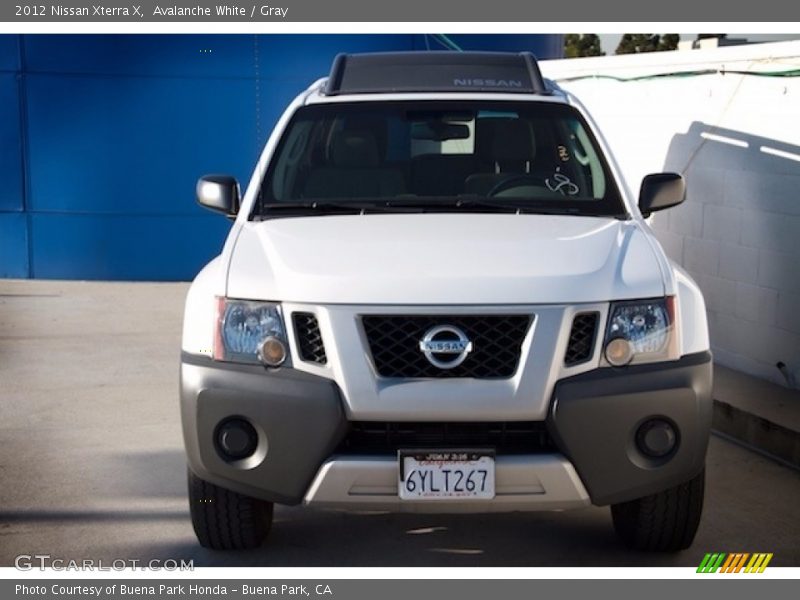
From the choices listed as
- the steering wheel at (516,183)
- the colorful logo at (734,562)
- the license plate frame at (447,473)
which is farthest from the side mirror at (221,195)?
the colorful logo at (734,562)

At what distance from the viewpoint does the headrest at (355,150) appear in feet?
19.1

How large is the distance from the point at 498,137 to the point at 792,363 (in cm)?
266

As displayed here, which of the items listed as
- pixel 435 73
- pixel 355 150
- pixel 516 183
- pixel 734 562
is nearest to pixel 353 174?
pixel 355 150

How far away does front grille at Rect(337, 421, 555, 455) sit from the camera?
4438mm

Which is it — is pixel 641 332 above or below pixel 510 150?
below

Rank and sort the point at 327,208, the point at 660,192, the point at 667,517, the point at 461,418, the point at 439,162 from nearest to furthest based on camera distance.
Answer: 1. the point at 461,418
2. the point at 667,517
3. the point at 327,208
4. the point at 660,192
5. the point at 439,162

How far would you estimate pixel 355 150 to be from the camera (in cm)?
583

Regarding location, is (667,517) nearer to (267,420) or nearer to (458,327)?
(458,327)

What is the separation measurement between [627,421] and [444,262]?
2.72ft

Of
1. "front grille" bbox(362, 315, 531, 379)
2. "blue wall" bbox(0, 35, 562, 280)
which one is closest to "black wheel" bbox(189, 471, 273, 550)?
"front grille" bbox(362, 315, 531, 379)

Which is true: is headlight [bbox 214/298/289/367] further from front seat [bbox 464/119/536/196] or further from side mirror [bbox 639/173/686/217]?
side mirror [bbox 639/173/686/217]

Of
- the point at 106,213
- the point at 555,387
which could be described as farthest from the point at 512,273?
the point at 106,213
